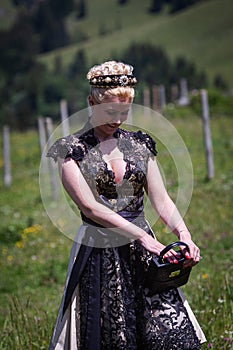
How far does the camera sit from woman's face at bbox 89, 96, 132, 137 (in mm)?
3479

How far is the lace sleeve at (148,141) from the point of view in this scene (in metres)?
3.73

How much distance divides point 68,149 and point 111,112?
0.31 m

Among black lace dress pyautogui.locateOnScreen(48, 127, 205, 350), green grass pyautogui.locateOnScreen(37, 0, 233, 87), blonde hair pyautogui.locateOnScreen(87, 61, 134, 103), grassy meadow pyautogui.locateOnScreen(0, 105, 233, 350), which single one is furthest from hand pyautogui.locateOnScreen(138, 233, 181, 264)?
green grass pyautogui.locateOnScreen(37, 0, 233, 87)

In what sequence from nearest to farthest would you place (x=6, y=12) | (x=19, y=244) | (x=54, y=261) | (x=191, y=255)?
(x=191, y=255) → (x=54, y=261) → (x=19, y=244) → (x=6, y=12)

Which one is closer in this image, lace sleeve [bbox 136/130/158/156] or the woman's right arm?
the woman's right arm

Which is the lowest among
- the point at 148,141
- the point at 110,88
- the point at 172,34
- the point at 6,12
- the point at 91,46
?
the point at 148,141

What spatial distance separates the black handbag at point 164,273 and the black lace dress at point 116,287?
0.08 meters

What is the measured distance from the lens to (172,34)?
92.9 meters

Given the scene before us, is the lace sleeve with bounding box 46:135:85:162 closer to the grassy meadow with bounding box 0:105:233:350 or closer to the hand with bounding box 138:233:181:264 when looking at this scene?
the hand with bounding box 138:233:181:264

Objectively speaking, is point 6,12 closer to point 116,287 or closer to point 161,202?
point 161,202

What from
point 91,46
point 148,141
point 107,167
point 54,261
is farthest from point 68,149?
point 91,46

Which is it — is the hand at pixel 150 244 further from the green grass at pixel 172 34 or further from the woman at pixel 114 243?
the green grass at pixel 172 34

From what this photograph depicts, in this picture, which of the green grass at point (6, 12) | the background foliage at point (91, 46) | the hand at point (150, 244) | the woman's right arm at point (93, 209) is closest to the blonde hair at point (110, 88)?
the woman's right arm at point (93, 209)

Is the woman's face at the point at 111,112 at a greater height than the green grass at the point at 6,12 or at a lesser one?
lesser
